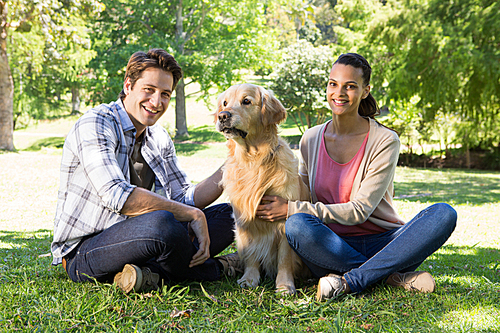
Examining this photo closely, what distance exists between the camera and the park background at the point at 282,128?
7.57 feet

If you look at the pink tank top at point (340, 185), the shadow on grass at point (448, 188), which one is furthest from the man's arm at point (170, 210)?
the shadow on grass at point (448, 188)

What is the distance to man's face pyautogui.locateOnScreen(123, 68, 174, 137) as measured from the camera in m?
2.73

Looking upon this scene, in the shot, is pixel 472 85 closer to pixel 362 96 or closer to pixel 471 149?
pixel 471 149

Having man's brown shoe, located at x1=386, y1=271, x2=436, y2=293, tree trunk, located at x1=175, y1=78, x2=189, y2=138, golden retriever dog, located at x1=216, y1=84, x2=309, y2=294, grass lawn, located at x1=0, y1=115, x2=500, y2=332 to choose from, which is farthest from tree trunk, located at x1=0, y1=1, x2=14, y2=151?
man's brown shoe, located at x1=386, y1=271, x2=436, y2=293

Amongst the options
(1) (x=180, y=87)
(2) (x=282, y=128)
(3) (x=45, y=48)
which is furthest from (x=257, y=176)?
(1) (x=180, y=87)

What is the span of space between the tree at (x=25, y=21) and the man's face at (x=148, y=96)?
10.8 meters

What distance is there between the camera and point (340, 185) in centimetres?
288

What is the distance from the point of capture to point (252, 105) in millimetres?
2949

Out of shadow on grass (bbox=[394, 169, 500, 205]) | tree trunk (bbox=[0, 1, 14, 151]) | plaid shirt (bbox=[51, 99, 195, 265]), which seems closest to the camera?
plaid shirt (bbox=[51, 99, 195, 265])

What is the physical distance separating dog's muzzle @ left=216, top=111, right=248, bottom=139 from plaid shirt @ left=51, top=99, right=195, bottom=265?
60 cm

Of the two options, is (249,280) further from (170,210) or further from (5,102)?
(5,102)

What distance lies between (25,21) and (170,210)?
13610mm

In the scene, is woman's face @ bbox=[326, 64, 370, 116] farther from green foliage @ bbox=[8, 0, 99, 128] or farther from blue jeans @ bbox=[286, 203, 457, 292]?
green foliage @ bbox=[8, 0, 99, 128]

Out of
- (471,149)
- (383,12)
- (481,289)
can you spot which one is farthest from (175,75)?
(471,149)
